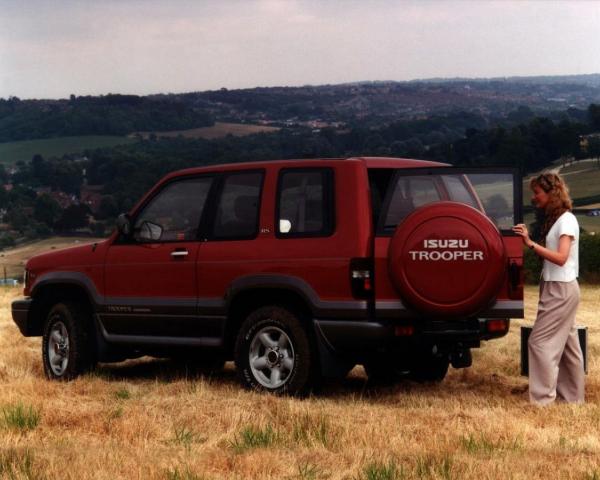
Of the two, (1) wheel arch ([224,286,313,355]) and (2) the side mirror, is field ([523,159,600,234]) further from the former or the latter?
(1) wheel arch ([224,286,313,355])

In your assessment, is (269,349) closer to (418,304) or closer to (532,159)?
(418,304)

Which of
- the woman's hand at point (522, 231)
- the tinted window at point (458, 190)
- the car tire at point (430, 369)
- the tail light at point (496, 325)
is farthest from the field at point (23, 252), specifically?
the woman's hand at point (522, 231)

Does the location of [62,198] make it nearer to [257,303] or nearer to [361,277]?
[257,303]

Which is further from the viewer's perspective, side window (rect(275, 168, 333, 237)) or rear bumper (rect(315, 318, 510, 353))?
side window (rect(275, 168, 333, 237))

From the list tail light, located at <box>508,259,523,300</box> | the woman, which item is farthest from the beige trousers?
tail light, located at <box>508,259,523,300</box>

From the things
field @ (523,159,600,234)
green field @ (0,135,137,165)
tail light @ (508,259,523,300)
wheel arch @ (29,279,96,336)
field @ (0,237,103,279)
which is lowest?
field @ (0,237,103,279)

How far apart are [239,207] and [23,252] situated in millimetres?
110280

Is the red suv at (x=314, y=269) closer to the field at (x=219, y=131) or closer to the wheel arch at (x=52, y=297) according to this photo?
the wheel arch at (x=52, y=297)

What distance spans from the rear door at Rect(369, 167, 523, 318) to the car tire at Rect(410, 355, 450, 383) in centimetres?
163

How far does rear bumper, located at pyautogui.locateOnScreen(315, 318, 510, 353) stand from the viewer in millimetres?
7867

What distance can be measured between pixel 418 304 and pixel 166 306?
2.42 meters

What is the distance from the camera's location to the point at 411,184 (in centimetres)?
809

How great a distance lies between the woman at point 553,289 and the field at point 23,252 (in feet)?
293

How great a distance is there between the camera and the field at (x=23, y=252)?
329 feet
